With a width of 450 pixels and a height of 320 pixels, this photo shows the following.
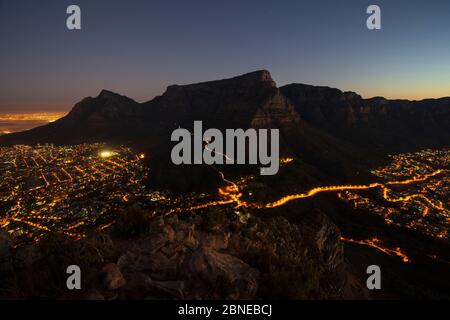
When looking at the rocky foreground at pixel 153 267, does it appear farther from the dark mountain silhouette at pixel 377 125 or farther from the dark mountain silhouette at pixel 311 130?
the dark mountain silhouette at pixel 377 125

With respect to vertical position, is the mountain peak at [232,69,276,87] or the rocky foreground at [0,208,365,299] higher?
the mountain peak at [232,69,276,87]

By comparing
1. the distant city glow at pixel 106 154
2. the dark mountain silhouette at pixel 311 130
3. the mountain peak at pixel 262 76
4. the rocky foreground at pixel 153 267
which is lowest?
the distant city glow at pixel 106 154

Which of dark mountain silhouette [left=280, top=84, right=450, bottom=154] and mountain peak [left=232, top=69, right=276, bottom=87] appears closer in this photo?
dark mountain silhouette [left=280, top=84, right=450, bottom=154]

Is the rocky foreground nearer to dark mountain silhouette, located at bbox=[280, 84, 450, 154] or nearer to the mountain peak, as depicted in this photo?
dark mountain silhouette, located at bbox=[280, 84, 450, 154]

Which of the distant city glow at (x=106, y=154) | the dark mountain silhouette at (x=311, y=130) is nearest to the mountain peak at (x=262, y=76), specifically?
the dark mountain silhouette at (x=311, y=130)

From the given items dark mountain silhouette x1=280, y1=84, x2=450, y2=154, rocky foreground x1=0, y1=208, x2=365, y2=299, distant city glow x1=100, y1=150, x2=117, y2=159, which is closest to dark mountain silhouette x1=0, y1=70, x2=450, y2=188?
dark mountain silhouette x1=280, y1=84, x2=450, y2=154

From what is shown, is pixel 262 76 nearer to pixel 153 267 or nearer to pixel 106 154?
pixel 106 154

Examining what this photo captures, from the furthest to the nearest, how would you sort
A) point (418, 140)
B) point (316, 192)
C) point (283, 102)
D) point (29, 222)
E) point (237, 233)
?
point (418, 140) < point (283, 102) < point (316, 192) < point (29, 222) < point (237, 233)
